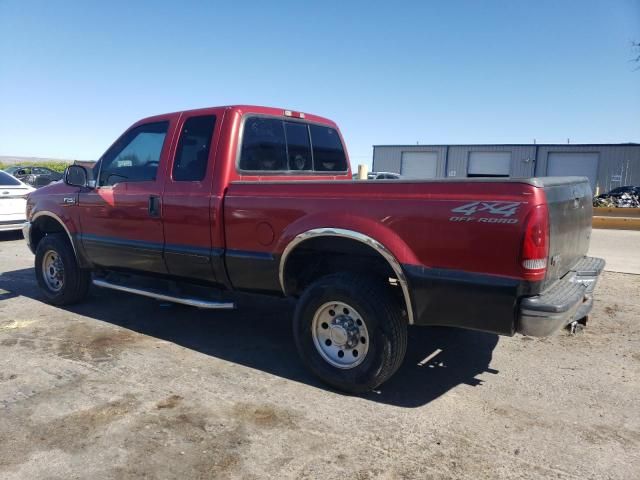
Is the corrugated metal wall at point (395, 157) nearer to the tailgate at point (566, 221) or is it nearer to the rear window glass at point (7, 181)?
the rear window glass at point (7, 181)

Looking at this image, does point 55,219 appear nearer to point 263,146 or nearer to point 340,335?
point 263,146

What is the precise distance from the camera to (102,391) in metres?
3.55

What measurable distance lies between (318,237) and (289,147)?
5.10ft

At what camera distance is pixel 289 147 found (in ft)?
15.9

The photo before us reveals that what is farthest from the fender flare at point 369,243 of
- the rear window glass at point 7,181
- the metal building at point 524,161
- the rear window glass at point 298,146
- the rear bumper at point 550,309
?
the metal building at point 524,161

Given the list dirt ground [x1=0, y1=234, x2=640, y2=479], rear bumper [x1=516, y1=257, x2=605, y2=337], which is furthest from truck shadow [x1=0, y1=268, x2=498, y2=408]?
rear bumper [x1=516, y1=257, x2=605, y2=337]

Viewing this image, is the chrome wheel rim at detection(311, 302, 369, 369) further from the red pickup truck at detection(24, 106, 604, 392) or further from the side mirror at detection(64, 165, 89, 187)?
the side mirror at detection(64, 165, 89, 187)

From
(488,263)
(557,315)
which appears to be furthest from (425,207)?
(557,315)

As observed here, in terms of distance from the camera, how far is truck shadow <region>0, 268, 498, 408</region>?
3816mm

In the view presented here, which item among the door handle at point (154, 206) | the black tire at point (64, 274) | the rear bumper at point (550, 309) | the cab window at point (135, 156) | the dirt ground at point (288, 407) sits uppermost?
the cab window at point (135, 156)

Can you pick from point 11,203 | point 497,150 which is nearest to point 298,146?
point 11,203

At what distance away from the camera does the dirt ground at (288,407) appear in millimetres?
2728

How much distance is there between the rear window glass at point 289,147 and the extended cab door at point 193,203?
32 cm

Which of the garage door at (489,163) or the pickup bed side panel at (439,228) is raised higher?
the garage door at (489,163)
